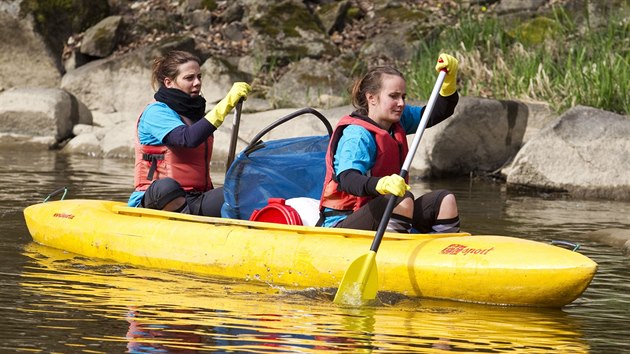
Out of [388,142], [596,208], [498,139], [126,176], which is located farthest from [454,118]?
[388,142]

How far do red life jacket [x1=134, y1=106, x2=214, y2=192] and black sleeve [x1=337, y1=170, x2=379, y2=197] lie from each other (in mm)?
1433

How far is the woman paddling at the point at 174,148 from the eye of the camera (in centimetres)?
752

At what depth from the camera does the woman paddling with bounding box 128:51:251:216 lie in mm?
7516

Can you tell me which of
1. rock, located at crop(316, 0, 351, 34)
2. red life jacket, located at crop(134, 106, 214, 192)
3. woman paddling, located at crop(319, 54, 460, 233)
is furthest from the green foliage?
woman paddling, located at crop(319, 54, 460, 233)

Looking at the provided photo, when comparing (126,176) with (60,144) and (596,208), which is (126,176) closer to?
(60,144)

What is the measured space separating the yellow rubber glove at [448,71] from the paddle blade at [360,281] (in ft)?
3.89

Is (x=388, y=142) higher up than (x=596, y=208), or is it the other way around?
(x=388, y=142)

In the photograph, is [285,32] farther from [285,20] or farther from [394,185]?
[394,185]

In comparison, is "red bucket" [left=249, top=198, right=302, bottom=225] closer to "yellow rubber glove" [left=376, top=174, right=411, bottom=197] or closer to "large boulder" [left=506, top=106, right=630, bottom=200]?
"yellow rubber glove" [left=376, top=174, right=411, bottom=197]

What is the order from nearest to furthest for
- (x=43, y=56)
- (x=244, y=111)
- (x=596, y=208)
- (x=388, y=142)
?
(x=388, y=142)
(x=596, y=208)
(x=244, y=111)
(x=43, y=56)

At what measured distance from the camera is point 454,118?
12.5m

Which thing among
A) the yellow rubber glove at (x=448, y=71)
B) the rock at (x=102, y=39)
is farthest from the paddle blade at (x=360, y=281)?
the rock at (x=102, y=39)

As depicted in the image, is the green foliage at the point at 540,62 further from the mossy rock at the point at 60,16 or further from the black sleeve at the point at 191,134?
the black sleeve at the point at 191,134

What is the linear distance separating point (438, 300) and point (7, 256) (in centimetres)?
267
